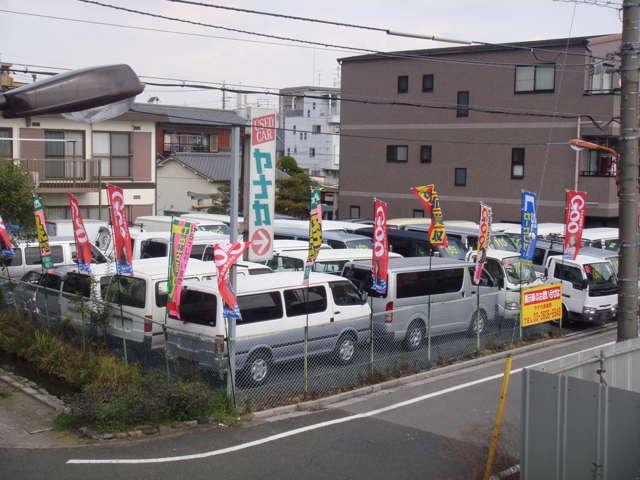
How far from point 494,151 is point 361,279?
18.7 m

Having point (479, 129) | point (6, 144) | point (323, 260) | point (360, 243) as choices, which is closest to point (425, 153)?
point (479, 129)

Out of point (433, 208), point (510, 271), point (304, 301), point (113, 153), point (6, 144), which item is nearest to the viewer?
point (304, 301)

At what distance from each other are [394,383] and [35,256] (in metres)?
10.9

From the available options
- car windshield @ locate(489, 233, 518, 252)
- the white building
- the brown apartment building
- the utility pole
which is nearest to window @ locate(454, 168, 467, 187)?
the brown apartment building

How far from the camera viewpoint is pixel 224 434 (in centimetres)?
958

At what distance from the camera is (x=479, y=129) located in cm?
3244

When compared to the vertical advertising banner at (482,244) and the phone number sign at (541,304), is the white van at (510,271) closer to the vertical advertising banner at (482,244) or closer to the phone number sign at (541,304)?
the phone number sign at (541,304)

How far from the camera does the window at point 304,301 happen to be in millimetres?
12175

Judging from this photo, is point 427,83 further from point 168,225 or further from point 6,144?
point 6,144

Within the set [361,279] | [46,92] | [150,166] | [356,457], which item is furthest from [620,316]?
[150,166]

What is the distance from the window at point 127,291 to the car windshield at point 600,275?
10.6 m

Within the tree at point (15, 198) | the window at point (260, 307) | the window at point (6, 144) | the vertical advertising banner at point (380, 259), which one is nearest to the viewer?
the window at point (260, 307)

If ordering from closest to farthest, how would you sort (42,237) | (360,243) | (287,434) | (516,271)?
(287,434) < (42,237) < (516,271) < (360,243)

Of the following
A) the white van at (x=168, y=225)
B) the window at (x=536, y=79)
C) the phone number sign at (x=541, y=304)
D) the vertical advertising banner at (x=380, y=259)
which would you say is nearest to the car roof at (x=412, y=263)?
the vertical advertising banner at (x=380, y=259)
